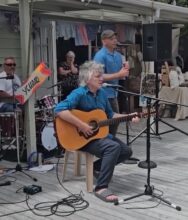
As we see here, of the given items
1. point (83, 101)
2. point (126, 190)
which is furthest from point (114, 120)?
point (126, 190)

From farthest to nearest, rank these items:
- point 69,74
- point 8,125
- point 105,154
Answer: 1. point 69,74
2. point 8,125
3. point 105,154

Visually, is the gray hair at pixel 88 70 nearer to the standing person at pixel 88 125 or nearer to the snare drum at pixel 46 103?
the standing person at pixel 88 125

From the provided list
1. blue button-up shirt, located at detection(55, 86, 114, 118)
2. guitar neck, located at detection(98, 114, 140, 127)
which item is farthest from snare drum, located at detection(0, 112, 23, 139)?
guitar neck, located at detection(98, 114, 140, 127)

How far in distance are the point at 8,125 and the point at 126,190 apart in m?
2.14

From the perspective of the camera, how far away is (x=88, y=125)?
436cm

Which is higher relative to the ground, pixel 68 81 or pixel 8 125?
pixel 68 81

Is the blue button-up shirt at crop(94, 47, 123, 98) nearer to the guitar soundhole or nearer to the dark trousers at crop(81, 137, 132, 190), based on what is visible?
the guitar soundhole

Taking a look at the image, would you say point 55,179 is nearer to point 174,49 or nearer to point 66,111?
point 66,111

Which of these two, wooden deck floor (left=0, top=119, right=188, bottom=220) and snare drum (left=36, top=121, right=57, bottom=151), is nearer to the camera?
wooden deck floor (left=0, top=119, right=188, bottom=220)

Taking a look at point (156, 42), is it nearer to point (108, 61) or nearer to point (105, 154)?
point (108, 61)

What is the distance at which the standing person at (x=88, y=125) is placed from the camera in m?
4.27

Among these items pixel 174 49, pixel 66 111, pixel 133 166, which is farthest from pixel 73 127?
pixel 174 49

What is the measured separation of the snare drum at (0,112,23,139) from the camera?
594 centimetres

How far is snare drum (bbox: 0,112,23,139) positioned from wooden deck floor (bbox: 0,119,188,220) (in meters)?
0.39
